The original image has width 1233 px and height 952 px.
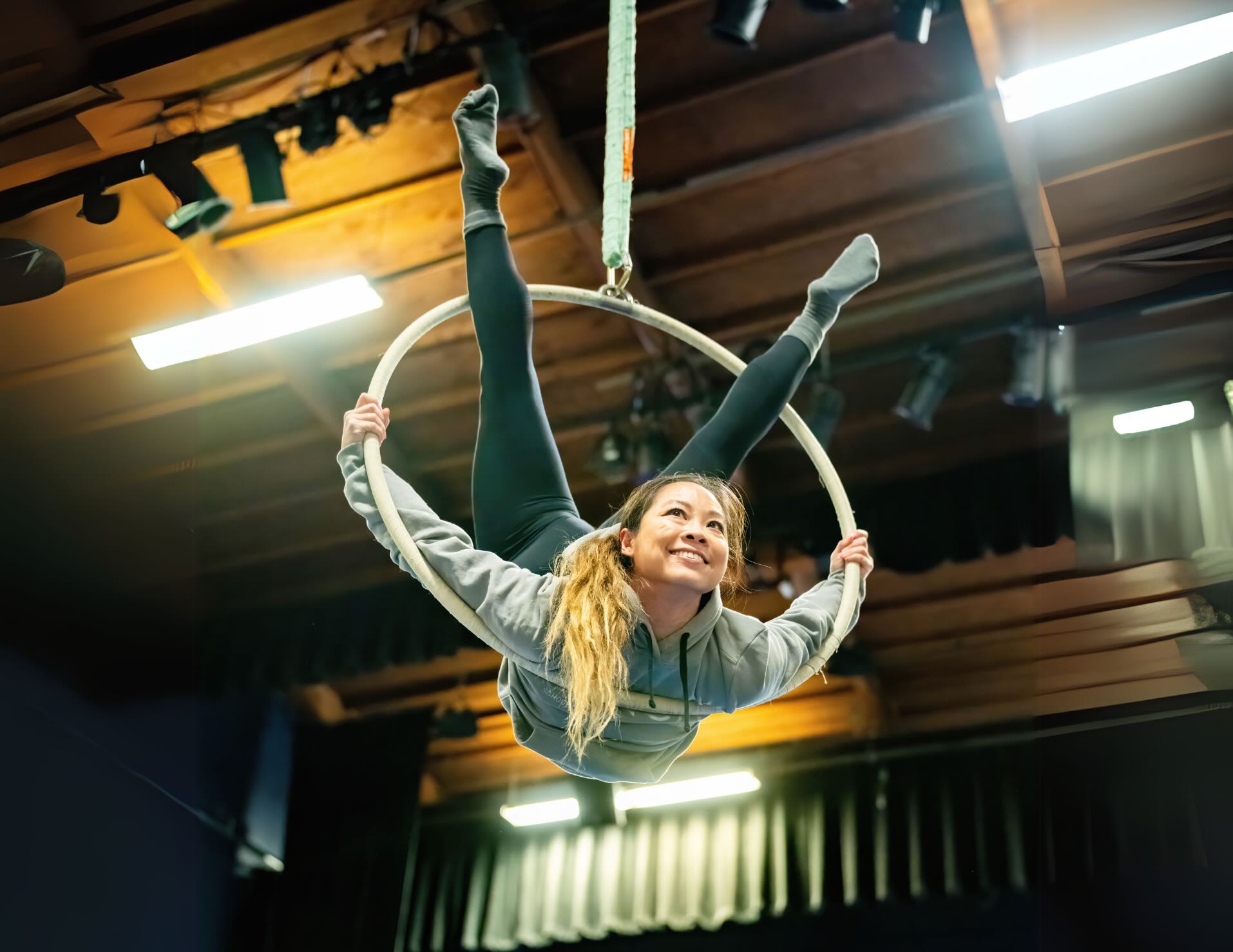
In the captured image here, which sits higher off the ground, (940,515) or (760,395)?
(940,515)

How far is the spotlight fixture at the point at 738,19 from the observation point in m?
3.58

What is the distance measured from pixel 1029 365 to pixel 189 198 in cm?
289

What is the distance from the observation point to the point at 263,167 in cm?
413

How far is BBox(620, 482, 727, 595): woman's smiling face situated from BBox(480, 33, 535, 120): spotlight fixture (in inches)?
77.2

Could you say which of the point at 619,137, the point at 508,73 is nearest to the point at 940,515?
the point at 508,73

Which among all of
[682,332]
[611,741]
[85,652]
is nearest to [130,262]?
[85,652]

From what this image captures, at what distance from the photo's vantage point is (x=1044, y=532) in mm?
4898

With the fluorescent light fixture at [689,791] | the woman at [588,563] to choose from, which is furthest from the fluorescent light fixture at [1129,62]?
the fluorescent light fixture at [689,791]

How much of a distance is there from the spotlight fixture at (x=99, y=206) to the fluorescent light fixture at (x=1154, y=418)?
3442 millimetres

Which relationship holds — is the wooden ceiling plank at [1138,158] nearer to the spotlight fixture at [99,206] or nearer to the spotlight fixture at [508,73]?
the spotlight fixture at [508,73]

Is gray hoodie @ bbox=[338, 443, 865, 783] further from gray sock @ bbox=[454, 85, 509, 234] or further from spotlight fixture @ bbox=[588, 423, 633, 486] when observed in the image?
spotlight fixture @ bbox=[588, 423, 633, 486]

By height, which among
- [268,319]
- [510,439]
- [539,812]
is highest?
[268,319]

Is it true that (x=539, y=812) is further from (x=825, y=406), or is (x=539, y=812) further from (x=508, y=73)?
(x=508, y=73)

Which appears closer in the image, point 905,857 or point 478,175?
point 478,175
